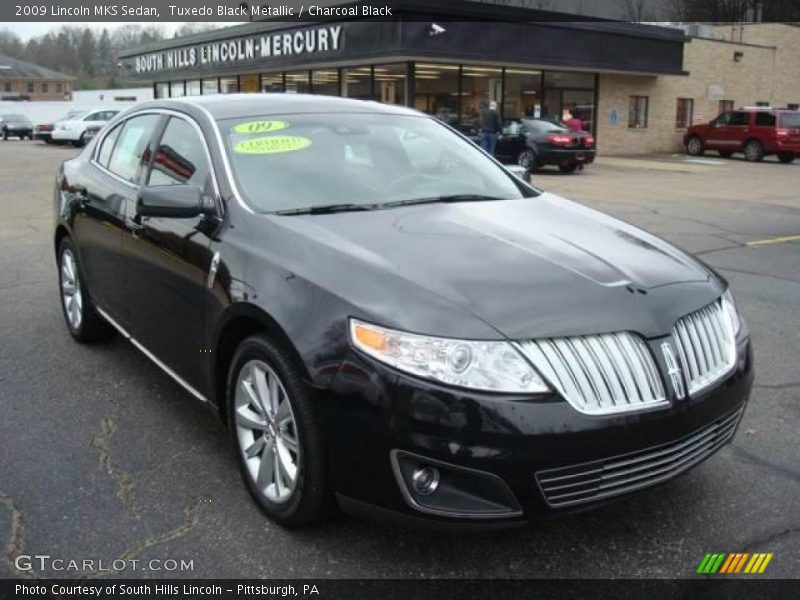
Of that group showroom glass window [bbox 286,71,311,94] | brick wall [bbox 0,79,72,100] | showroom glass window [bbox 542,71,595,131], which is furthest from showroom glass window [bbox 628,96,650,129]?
brick wall [bbox 0,79,72,100]

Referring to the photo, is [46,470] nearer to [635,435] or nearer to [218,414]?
[218,414]

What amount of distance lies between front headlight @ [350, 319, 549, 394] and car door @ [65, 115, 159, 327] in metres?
2.35

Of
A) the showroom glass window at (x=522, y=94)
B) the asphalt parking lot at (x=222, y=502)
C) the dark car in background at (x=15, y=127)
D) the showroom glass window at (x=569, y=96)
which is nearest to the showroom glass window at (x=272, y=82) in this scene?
the showroom glass window at (x=522, y=94)

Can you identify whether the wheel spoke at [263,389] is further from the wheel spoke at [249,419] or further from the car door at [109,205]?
the car door at [109,205]

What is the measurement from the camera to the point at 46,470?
3.54 m

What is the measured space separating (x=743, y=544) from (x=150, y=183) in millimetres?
3254

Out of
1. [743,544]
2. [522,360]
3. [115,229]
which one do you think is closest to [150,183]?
[115,229]

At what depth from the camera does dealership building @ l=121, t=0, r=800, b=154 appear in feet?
78.3

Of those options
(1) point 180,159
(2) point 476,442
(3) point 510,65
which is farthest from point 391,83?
(2) point 476,442

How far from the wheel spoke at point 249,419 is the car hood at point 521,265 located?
0.70 m

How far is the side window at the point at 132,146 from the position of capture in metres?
4.44

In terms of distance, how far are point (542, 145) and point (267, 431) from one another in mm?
18497

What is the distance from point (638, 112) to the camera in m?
30.6

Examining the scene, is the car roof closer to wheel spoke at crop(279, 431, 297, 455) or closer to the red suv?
wheel spoke at crop(279, 431, 297, 455)
